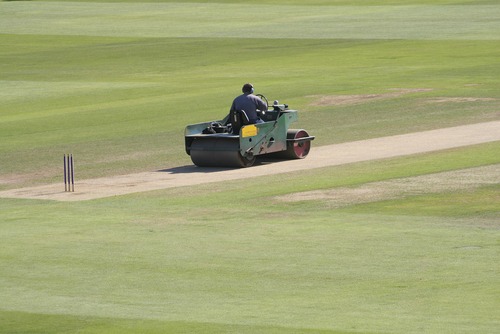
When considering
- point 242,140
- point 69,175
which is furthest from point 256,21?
point 69,175

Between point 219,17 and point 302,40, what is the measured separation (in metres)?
16.5

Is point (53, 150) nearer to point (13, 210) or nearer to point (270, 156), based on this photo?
point (270, 156)

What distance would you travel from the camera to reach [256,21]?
261 feet

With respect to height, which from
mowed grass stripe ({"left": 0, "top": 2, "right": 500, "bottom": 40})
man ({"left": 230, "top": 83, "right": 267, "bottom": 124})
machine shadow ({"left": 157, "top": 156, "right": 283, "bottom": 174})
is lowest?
machine shadow ({"left": 157, "top": 156, "right": 283, "bottom": 174})

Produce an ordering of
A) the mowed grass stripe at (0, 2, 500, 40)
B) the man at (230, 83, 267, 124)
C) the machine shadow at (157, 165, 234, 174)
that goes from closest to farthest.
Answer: the machine shadow at (157, 165, 234, 174) < the man at (230, 83, 267, 124) < the mowed grass stripe at (0, 2, 500, 40)

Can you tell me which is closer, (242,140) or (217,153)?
(242,140)

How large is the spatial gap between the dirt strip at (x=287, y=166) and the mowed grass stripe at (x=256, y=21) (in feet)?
99.2

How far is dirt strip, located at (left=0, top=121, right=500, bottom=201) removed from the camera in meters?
28.8

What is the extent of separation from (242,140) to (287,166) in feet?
4.27

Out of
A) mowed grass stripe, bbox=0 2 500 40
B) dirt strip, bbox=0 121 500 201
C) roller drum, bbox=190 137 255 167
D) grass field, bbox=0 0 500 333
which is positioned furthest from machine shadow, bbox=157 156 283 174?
mowed grass stripe, bbox=0 2 500 40

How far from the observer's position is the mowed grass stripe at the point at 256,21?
70256mm

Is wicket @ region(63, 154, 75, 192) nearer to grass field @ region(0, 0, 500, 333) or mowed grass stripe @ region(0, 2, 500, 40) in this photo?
grass field @ region(0, 0, 500, 333)

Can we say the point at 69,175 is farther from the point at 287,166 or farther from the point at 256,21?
the point at 256,21

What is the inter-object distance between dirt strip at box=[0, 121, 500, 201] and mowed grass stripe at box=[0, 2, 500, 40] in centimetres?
3025
